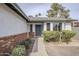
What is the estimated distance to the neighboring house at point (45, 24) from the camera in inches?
674

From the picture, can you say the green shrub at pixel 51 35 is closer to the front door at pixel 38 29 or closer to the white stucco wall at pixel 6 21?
the front door at pixel 38 29

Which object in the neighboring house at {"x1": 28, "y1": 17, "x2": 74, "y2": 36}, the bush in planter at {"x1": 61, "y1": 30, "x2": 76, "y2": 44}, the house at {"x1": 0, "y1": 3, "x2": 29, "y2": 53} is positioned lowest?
the bush in planter at {"x1": 61, "y1": 30, "x2": 76, "y2": 44}

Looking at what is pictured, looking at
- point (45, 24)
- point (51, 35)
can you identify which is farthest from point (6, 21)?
point (45, 24)

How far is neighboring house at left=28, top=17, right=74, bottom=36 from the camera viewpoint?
1711cm

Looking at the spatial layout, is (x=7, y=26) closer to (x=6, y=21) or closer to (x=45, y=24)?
(x=6, y=21)

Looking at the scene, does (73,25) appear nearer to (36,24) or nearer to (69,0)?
(36,24)

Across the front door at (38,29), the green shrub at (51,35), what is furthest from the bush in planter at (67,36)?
the front door at (38,29)

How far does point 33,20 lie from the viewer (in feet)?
57.4

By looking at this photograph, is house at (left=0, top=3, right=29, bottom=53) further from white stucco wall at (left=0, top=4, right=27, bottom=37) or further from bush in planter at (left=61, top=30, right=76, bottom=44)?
bush in planter at (left=61, top=30, right=76, bottom=44)

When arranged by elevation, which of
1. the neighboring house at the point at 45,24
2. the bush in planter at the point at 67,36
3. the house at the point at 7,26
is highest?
the house at the point at 7,26

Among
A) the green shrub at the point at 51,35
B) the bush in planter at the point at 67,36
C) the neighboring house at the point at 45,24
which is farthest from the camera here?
the neighboring house at the point at 45,24

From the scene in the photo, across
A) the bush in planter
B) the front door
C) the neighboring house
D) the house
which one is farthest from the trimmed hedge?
the house

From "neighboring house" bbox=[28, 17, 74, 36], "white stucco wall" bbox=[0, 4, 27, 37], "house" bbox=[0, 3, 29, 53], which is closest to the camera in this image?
"house" bbox=[0, 3, 29, 53]

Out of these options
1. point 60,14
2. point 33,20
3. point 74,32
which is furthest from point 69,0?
point 60,14
